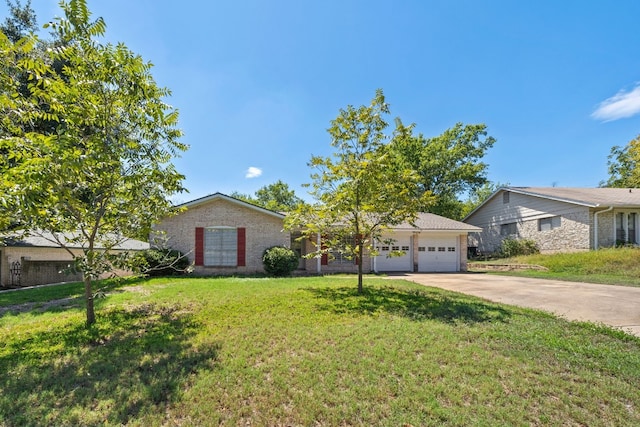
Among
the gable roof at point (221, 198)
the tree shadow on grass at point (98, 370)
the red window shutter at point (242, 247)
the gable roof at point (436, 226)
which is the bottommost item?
the tree shadow on grass at point (98, 370)

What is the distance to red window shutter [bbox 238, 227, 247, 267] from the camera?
50.1 feet

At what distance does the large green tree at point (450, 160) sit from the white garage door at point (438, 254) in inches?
452

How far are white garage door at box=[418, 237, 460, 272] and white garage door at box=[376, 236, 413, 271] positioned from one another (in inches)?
25.8

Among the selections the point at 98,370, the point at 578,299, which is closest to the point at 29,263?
the point at 98,370

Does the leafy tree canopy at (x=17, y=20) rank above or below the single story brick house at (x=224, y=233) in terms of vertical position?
above

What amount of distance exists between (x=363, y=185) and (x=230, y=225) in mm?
8795

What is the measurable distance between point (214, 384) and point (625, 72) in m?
21.3

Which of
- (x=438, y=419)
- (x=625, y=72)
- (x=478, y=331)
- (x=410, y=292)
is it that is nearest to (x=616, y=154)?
(x=625, y=72)

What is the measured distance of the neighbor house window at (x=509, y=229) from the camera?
23044 millimetres

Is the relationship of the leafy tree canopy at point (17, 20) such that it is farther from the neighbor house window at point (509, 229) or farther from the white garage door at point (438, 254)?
the neighbor house window at point (509, 229)

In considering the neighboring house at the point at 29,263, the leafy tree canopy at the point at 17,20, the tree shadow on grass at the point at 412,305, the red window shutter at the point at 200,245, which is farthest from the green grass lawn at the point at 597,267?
the leafy tree canopy at the point at 17,20

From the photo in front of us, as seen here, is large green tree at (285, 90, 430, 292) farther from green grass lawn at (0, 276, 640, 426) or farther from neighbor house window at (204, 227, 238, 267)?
neighbor house window at (204, 227, 238, 267)

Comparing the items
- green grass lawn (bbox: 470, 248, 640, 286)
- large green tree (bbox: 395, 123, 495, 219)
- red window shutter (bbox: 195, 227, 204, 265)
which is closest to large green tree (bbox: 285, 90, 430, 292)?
red window shutter (bbox: 195, 227, 204, 265)

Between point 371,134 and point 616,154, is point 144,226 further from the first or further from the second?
point 616,154
